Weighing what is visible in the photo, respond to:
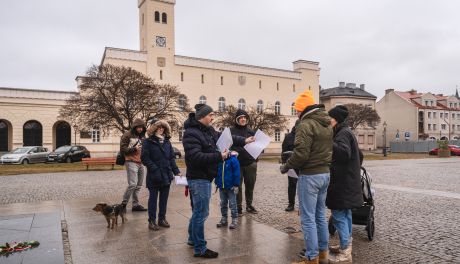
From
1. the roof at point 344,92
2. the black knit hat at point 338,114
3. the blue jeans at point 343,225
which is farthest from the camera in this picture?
the roof at point 344,92

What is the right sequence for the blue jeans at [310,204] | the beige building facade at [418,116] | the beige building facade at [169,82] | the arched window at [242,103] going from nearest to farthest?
the blue jeans at [310,204] < the beige building facade at [169,82] < the arched window at [242,103] < the beige building facade at [418,116]

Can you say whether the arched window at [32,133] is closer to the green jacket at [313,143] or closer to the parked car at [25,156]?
the parked car at [25,156]

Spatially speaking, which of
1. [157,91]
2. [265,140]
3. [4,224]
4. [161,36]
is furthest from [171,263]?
[161,36]

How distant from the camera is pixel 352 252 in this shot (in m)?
5.62

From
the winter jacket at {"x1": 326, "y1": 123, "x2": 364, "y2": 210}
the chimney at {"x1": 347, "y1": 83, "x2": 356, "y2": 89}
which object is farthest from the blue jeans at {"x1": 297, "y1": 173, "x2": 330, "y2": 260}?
the chimney at {"x1": 347, "y1": 83, "x2": 356, "y2": 89}

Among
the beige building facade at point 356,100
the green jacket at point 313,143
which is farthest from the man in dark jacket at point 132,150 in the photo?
the beige building facade at point 356,100

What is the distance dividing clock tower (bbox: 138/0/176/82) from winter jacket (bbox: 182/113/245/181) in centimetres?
5067

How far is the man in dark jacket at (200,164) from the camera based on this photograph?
16.5 feet

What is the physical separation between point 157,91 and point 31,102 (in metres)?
17.5

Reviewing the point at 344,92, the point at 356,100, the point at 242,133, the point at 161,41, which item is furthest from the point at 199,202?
the point at 356,100

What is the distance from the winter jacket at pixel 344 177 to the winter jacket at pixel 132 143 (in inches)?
182

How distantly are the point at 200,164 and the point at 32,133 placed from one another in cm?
4709

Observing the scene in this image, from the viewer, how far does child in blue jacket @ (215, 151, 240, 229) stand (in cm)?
692

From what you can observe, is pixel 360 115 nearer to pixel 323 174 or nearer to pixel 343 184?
pixel 343 184
